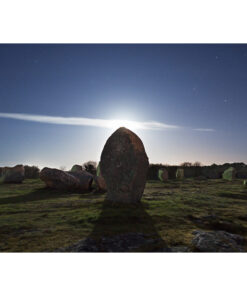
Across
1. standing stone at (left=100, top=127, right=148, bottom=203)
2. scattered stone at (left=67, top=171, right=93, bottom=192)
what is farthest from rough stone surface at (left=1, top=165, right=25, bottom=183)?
standing stone at (left=100, top=127, right=148, bottom=203)

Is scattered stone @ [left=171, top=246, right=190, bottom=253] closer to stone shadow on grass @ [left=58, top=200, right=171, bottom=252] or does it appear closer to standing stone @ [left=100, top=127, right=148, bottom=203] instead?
stone shadow on grass @ [left=58, top=200, right=171, bottom=252]

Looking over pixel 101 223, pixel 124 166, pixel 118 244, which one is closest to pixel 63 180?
pixel 124 166

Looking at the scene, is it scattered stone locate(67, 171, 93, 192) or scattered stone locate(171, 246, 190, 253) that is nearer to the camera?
scattered stone locate(171, 246, 190, 253)

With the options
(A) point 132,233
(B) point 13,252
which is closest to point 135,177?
(A) point 132,233

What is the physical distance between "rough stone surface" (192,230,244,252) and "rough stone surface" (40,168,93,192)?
10312 millimetres

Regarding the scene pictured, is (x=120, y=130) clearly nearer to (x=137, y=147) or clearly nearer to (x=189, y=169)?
(x=137, y=147)

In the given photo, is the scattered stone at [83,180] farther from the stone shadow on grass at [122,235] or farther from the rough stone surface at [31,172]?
the rough stone surface at [31,172]

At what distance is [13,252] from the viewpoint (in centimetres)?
423

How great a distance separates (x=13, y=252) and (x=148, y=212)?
4395 mm

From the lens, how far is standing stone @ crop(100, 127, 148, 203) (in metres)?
8.46

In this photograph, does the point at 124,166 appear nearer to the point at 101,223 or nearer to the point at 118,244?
the point at 101,223

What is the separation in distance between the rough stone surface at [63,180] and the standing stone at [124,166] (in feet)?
18.7

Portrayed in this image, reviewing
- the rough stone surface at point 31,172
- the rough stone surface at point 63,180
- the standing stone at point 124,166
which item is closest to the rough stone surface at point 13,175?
the rough stone surface at point 63,180

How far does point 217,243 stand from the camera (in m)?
4.40
